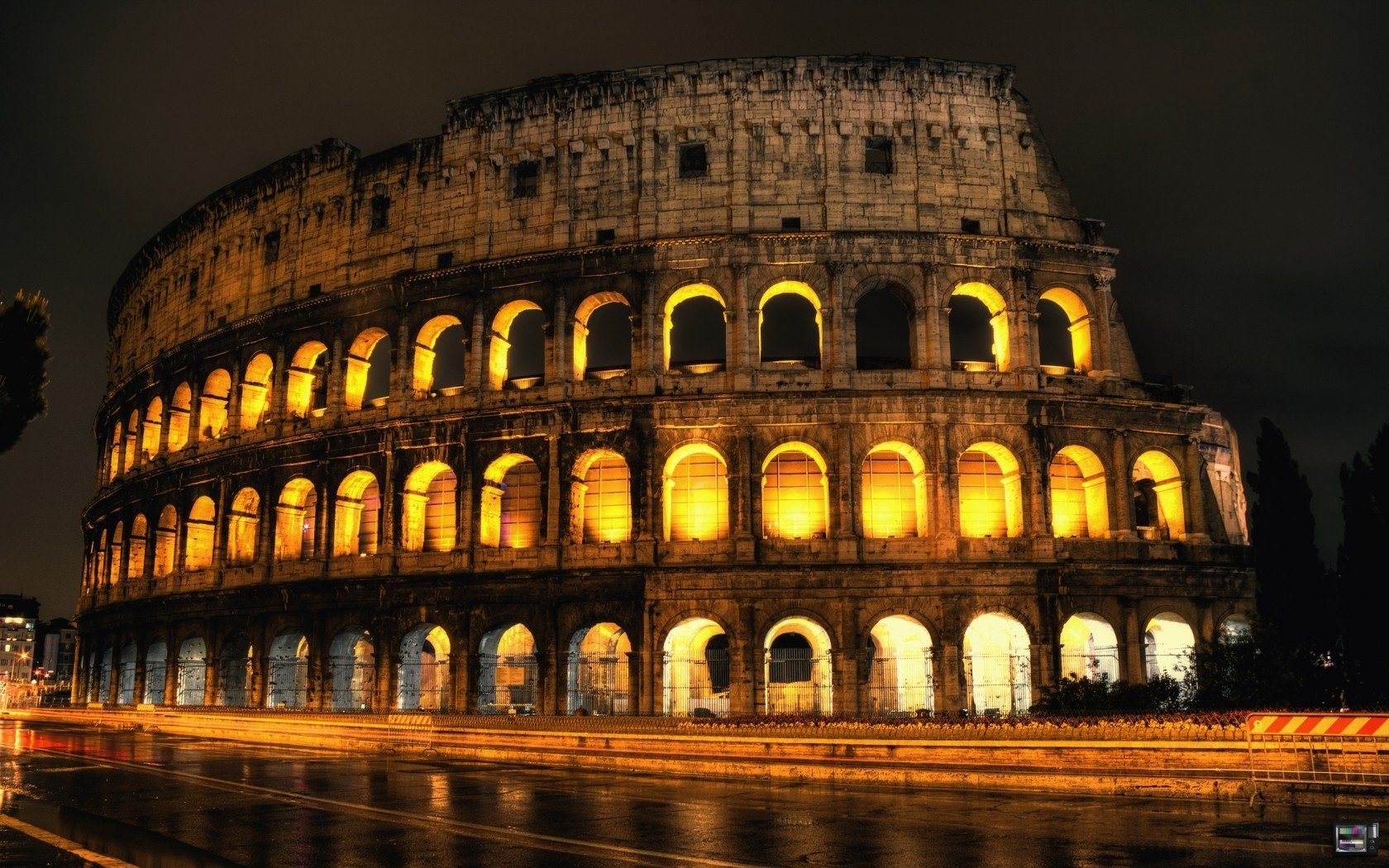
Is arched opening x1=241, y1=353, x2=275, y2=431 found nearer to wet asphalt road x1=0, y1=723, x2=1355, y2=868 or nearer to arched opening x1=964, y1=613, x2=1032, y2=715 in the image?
wet asphalt road x1=0, y1=723, x2=1355, y2=868

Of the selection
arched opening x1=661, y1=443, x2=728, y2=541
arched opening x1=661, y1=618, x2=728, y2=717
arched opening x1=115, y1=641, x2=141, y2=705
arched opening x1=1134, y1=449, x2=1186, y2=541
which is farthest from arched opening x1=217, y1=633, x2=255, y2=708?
arched opening x1=1134, y1=449, x2=1186, y2=541

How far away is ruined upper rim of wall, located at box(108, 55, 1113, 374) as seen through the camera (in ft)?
93.1

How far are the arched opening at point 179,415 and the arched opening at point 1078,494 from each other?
2862cm

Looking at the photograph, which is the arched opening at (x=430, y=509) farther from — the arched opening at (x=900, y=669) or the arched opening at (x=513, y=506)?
the arched opening at (x=900, y=669)

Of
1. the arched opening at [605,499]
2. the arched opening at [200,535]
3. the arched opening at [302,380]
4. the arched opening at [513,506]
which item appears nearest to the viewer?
the arched opening at [605,499]

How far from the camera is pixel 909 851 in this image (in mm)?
9859

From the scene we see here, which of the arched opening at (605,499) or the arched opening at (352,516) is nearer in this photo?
the arched opening at (605,499)

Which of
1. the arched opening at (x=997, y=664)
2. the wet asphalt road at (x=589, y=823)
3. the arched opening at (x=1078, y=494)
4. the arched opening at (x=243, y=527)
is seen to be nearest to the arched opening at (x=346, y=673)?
the arched opening at (x=243, y=527)

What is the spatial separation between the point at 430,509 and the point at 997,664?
16426 mm

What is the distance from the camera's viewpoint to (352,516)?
31.2 metres

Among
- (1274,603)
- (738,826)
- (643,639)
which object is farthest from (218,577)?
(1274,603)

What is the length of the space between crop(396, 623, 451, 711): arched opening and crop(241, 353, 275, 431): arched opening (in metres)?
9.53

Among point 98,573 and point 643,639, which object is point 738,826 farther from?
point 98,573

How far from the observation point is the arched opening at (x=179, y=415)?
37219 millimetres
